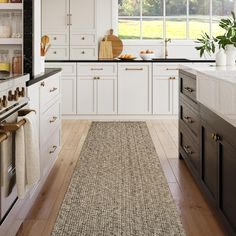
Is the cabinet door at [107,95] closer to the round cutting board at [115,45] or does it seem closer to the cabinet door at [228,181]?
the round cutting board at [115,45]

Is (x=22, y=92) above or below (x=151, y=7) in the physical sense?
below

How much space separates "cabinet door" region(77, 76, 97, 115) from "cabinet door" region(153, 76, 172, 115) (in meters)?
0.92

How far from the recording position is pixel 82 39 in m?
7.61

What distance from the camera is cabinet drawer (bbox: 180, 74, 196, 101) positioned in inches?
141

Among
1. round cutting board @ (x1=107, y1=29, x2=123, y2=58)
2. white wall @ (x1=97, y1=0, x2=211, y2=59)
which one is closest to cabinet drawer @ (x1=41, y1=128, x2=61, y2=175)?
round cutting board @ (x1=107, y1=29, x2=123, y2=58)

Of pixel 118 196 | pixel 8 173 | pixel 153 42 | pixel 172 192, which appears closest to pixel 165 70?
pixel 153 42

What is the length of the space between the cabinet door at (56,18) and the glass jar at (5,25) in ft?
12.0

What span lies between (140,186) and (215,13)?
17.4 feet

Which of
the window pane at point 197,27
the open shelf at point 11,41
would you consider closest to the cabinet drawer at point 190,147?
the open shelf at point 11,41

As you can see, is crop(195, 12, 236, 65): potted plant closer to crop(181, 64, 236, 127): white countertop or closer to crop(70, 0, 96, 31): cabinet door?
crop(181, 64, 236, 127): white countertop

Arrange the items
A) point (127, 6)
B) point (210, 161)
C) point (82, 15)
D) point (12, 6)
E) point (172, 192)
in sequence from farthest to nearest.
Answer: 1. point (127, 6)
2. point (82, 15)
3. point (12, 6)
4. point (172, 192)
5. point (210, 161)

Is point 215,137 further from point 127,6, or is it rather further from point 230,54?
point 127,6

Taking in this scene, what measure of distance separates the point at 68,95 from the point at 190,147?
365 cm

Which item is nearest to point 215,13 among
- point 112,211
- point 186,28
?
point 186,28
